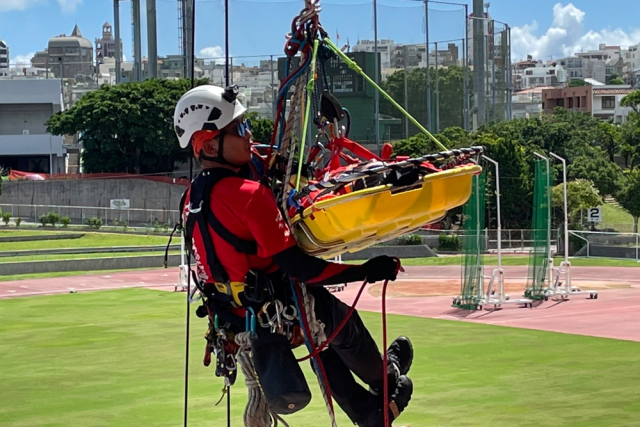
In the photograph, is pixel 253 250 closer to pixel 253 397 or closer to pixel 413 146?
pixel 253 397

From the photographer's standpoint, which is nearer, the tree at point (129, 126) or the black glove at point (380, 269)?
the black glove at point (380, 269)

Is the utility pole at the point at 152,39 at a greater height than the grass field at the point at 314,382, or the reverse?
the utility pole at the point at 152,39

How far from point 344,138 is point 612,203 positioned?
51.0 m

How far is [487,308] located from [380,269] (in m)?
14.3

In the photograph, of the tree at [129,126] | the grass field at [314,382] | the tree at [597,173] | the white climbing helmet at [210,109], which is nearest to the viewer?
the white climbing helmet at [210,109]

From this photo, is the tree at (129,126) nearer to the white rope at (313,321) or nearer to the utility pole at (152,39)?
the utility pole at (152,39)

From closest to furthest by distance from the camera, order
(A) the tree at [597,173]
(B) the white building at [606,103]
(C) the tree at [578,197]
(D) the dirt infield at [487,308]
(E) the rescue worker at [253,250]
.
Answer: (E) the rescue worker at [253,250] → (D) the dirt infield at [487,308] → (C) the tree at [578,197] → (A) the tree at [597,173] → (B) the white building at [606,103]

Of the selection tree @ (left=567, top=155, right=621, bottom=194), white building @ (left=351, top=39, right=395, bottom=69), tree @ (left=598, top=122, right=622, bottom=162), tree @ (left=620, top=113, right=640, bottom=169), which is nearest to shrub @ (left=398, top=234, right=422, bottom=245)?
tree @ (left=567, top=155, right=621, bottom=194)

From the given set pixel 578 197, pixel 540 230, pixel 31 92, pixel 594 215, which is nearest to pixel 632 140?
pixel 578 197

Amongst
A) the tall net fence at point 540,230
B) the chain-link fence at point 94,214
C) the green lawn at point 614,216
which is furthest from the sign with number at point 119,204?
the tall net fence at point 540,230

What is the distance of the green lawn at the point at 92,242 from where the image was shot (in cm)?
4003

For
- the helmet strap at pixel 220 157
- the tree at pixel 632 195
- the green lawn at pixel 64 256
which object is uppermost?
the helmet strap at pixel 220 157

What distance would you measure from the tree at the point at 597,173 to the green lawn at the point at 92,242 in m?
19.3

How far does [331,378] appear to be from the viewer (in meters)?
6.30
